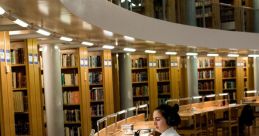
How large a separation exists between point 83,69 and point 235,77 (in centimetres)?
693

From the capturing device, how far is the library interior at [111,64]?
5129 millimetres

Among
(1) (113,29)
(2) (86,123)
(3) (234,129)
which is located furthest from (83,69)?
(3) (234,129)

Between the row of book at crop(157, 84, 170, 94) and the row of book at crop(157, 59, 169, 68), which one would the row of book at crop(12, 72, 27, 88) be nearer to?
the row of book at crop(157, 59, 169, 68)

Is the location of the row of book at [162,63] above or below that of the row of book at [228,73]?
above

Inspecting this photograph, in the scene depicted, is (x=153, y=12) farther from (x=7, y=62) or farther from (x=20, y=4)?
(x=20, y=4)

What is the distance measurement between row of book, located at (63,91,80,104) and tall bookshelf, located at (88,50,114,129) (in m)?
0.87

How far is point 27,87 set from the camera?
244 inches

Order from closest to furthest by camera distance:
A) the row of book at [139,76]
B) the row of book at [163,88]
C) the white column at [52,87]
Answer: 1. the white column at [52,87]
2. the row of book at [139,76]
3. the row of book at [163,88]

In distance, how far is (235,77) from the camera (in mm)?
13391

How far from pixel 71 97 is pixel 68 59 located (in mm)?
746

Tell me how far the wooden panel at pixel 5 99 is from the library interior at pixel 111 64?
0.04 feet

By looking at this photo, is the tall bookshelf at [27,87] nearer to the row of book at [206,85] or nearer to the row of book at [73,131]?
the row of book at [73,131]

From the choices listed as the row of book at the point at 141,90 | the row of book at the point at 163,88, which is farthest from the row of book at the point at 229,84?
the row of book at the point at 141,90

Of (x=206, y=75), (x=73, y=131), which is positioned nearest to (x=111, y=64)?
(x=73, y=131)
